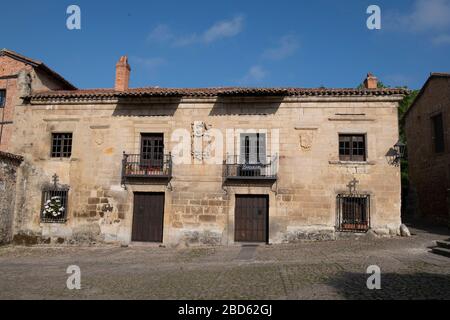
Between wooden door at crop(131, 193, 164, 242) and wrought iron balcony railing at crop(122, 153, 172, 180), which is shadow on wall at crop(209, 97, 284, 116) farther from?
wooden door at crop(131, 193, 164, 242)

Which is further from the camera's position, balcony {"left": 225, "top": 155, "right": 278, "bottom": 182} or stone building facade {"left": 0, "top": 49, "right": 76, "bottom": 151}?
stone building facade {"left": 0, "top": 49, "right": 76, "bottom": 151}

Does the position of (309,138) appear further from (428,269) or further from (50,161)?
(50,161)

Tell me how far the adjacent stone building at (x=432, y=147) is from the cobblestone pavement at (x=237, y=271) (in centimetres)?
423

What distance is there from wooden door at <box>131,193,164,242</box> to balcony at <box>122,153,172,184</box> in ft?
2.71

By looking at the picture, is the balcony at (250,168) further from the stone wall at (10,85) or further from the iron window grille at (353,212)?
the stone wall at (10,85)

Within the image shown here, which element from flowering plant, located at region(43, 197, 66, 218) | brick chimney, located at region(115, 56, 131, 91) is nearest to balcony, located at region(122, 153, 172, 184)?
flowering plant, located at region(43, 197, 66, 218)

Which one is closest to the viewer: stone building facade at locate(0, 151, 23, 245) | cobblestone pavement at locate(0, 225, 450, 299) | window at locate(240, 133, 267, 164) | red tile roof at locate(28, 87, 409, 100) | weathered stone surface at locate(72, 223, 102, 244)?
cobblestone pavement at locate(0, 225, 450, 299)

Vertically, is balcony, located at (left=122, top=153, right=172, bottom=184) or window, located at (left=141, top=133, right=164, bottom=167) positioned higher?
window, located at (left=141, top=133, right=164, bottom=167)

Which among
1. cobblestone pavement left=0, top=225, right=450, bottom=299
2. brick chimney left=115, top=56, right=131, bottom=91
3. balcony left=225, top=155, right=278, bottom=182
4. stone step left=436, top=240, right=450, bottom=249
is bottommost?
cobblestone pavement left=0, top=225, right=450, bottom=299

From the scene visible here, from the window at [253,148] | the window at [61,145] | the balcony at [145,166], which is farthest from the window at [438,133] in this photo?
the window at [61,145]

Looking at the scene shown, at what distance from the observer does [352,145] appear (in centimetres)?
1395

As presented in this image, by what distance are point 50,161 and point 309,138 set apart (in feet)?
35.5

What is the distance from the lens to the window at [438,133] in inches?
667

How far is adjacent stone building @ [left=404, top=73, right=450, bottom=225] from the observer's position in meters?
16.3
